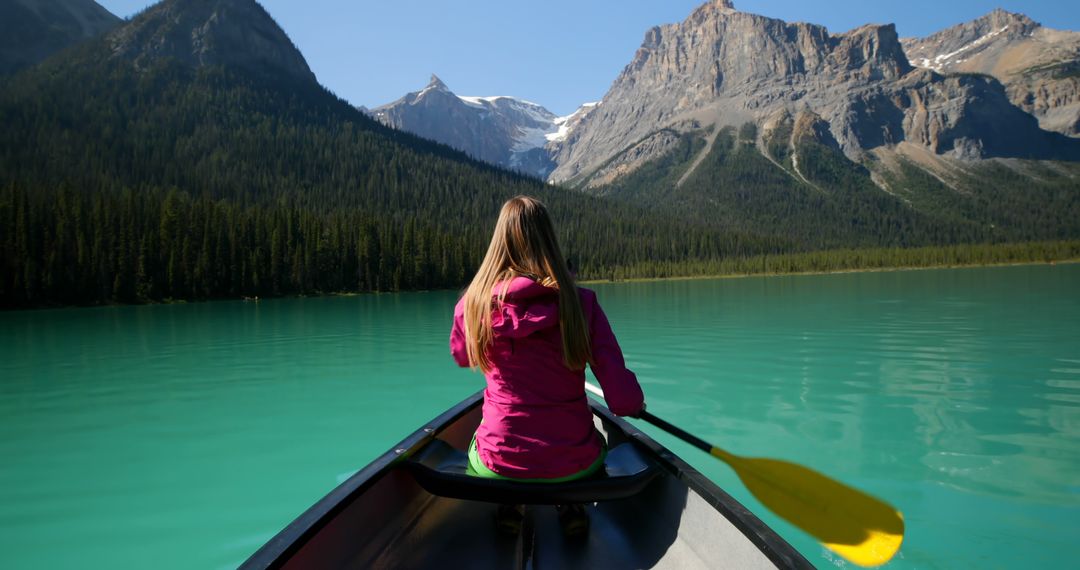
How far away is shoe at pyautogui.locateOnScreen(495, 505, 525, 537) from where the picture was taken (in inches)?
139

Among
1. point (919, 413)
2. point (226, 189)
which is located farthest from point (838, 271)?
point (226, 189)

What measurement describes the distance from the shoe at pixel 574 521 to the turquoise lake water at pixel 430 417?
2.45 metres

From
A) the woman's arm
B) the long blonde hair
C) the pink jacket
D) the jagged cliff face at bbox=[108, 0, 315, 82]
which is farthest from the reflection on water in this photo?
the jagged cliff face at bbox=[108, 0, 315, 82]

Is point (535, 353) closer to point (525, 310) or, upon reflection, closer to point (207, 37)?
point (525, 310)

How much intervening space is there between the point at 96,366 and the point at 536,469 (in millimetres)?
17862

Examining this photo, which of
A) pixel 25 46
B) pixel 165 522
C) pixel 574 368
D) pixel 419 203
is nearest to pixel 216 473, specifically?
pixel 165 522

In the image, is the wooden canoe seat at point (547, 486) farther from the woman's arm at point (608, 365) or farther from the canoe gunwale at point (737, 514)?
the woman's arm at point (608, 365)

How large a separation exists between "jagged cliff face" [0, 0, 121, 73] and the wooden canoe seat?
8665 inches

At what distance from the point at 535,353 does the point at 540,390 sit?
21 cm

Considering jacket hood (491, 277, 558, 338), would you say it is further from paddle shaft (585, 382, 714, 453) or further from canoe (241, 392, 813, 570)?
paddle shaft (585, 382, 714, 453)

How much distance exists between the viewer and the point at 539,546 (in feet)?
11.4

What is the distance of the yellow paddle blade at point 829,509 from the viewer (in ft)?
10.8

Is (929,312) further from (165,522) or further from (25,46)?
(25,46)

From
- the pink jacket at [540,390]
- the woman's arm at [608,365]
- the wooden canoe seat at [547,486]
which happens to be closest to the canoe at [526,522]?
the wooden canoe seat at [547,486]
